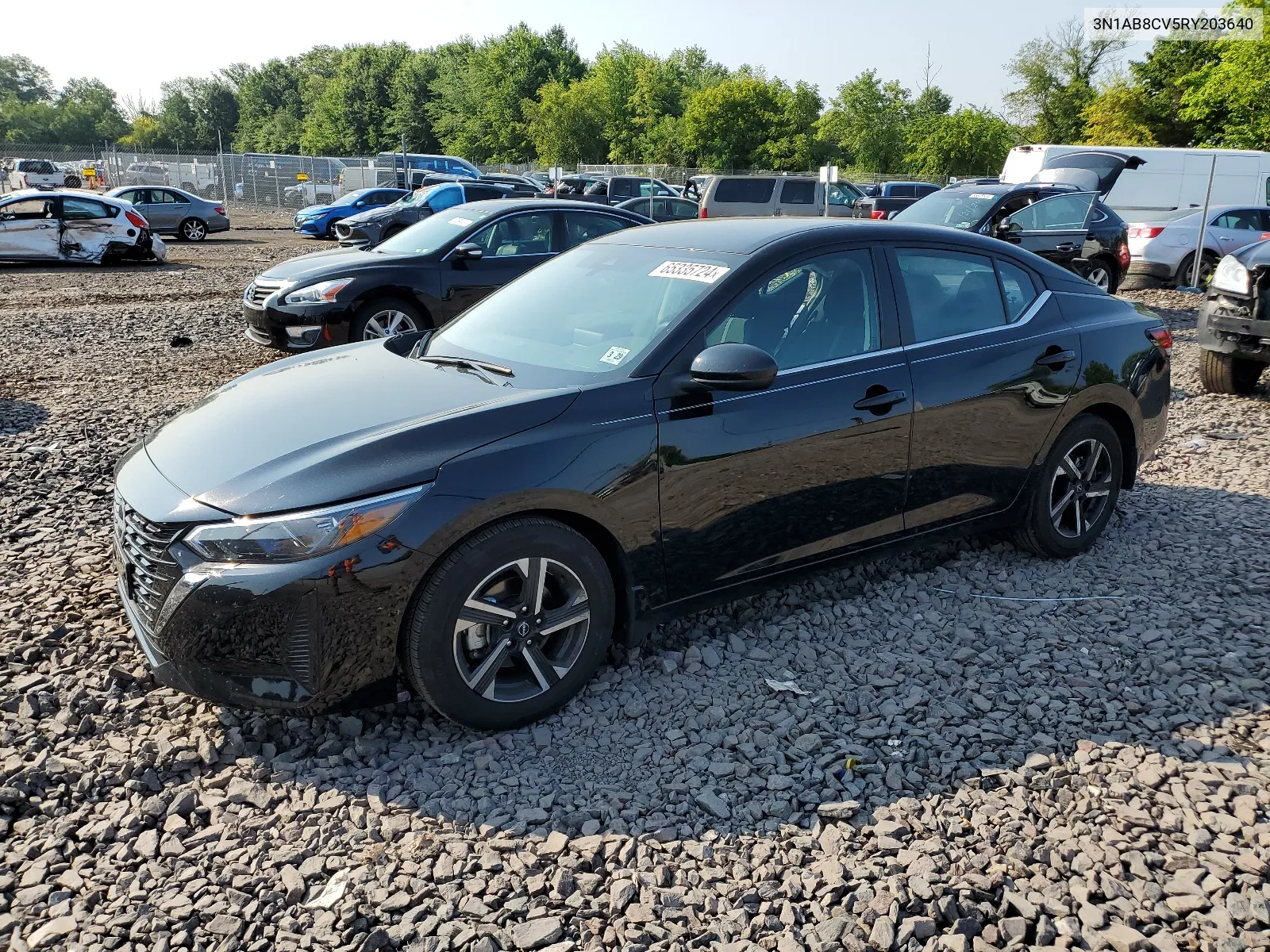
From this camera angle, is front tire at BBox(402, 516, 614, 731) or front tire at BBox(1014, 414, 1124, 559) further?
front tire at BBox(1014, 414, 1124, 559)

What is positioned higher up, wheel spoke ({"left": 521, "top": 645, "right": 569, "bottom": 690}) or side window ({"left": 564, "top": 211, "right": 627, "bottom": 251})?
side window ({"left": 564, "top": 211, "right": 627, "bottom": 251})

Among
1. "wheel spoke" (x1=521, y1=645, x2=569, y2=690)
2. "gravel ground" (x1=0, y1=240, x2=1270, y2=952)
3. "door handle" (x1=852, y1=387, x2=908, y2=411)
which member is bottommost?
"gravel ground" (x1=0, y1=240, x2=1270, y2=952)

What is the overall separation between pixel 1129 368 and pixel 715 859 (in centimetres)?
354

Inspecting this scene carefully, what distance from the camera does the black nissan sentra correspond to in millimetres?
3105

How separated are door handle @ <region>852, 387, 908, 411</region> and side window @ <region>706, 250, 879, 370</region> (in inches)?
7.7

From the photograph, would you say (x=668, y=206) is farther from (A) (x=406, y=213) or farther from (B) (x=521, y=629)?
(B) (x=521, y=629)

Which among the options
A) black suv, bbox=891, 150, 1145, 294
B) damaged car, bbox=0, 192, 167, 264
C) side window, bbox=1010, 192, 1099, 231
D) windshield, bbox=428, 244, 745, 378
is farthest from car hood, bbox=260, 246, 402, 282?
damaged car, bbox=0, 192, 167, 264

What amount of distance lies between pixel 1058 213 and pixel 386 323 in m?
9.67

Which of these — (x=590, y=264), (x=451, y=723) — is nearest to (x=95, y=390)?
(x=590, y=264)

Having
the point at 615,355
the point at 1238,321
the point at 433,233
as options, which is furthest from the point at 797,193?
the point at 615,355

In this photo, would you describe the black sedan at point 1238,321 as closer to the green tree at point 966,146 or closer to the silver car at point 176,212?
the silver car at point 176,212

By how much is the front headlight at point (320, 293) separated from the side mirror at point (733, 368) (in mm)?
6246

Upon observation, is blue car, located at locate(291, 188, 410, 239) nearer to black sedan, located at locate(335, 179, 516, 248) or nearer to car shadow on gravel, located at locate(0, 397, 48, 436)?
black sedan, located at locate(335, 179, 516, 248)

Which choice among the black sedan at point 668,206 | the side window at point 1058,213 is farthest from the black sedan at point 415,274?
the black sedan at point 668,206
